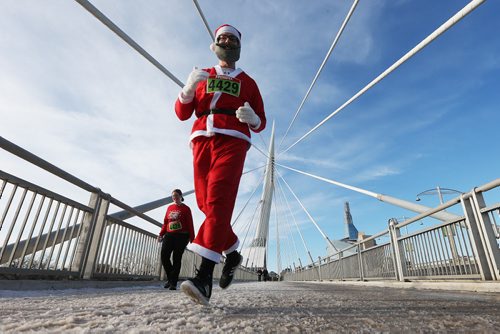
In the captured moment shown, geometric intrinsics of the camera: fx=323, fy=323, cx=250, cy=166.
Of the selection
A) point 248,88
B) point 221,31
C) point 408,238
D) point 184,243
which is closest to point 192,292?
point 248,88

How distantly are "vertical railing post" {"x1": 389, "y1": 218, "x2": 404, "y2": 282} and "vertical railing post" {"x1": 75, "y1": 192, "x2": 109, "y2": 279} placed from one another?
5.61m

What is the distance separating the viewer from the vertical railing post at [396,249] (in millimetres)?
→ 6523

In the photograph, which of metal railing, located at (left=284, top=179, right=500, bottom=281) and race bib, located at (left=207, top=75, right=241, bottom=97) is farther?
metal railing, located at (left=284, top=179, right=500, bottom=281)

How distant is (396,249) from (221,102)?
19.0ft

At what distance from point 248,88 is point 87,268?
11.3 ft

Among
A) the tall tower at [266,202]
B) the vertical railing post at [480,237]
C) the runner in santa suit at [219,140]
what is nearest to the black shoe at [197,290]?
the runner in santa suit at [219,140]

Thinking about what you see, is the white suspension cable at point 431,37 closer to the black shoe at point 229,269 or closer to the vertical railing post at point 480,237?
the vertical railing post at point 480,237

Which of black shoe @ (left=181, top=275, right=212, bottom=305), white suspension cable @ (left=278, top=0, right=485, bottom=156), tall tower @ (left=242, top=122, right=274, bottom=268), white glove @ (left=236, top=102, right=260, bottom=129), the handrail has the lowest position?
black shoe @ (left=181, top=275, right=212, bottom=305)

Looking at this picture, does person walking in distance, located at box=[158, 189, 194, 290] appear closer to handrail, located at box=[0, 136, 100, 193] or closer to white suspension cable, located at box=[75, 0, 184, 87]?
handrail, located at box=[0, 136, 100, 193]

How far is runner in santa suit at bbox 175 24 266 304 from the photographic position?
204cm

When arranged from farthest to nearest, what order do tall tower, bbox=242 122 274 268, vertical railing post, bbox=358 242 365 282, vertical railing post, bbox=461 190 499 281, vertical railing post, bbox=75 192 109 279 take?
tall tower, bbox=242 122 274 268, vertical railing post, bbox=358 242 365 282, vertical railing post, bbox=75 192 109 279, vertical railing post, bbox=461 190 499 281

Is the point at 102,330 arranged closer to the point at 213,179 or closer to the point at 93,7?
the point at 213,179

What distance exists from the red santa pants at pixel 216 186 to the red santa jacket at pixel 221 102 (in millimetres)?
66

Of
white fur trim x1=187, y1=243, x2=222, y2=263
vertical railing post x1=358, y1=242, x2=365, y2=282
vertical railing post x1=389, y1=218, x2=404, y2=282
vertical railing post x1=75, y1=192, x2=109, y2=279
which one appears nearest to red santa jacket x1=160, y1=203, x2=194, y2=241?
vertical railing post x1=75, y1=192, x2=109, y2=279
